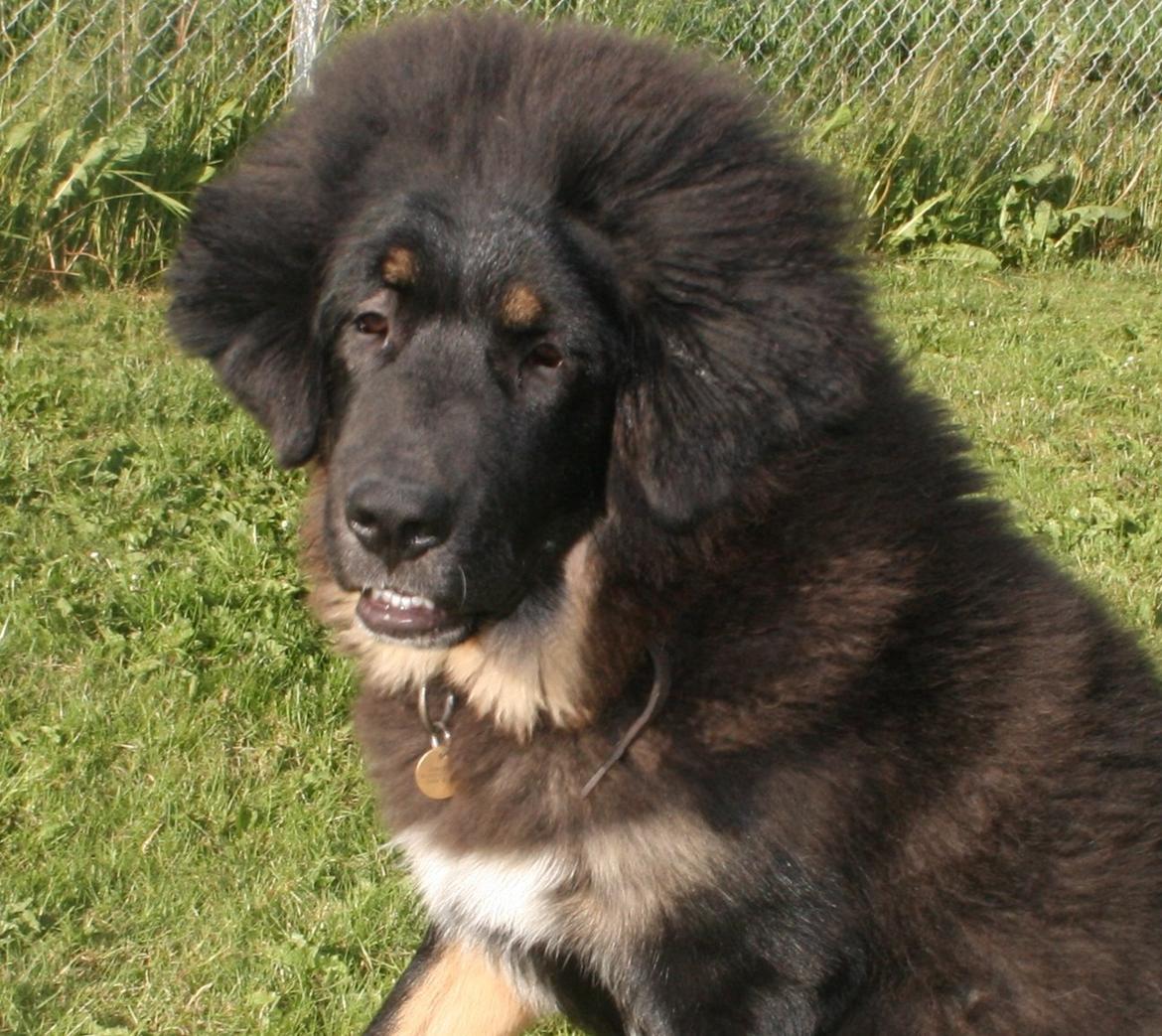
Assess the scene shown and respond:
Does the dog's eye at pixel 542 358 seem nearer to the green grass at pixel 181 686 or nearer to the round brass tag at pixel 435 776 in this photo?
the round brass tag at pixel 435 776

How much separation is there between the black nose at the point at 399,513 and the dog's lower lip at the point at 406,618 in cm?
17

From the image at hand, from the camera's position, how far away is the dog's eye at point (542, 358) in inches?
113

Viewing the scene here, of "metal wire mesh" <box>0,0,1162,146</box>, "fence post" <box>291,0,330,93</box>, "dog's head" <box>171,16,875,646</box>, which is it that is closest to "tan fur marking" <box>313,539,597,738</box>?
"dog's head" <box>171,16,875,646</box>

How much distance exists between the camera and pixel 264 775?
4309 mm

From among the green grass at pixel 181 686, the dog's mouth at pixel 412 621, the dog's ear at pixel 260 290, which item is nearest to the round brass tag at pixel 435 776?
the dog's mouth at pixel 412 621

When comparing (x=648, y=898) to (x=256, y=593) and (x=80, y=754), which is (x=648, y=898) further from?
(x=256, y=593)

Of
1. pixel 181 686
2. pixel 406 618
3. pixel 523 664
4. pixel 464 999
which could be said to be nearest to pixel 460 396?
pixel 406 618

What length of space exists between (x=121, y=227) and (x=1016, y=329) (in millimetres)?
4302

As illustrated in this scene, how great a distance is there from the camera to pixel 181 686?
4.52 metres

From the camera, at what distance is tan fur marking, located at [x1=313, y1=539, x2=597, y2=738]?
307 cm

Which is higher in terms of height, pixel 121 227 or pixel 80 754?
pixel 80 754

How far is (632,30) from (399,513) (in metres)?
3.42

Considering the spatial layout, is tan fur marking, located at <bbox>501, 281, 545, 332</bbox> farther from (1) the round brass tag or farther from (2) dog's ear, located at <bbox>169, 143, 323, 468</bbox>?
(1) the round brass tag

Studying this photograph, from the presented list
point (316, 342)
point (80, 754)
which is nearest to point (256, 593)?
point (80, 754)
